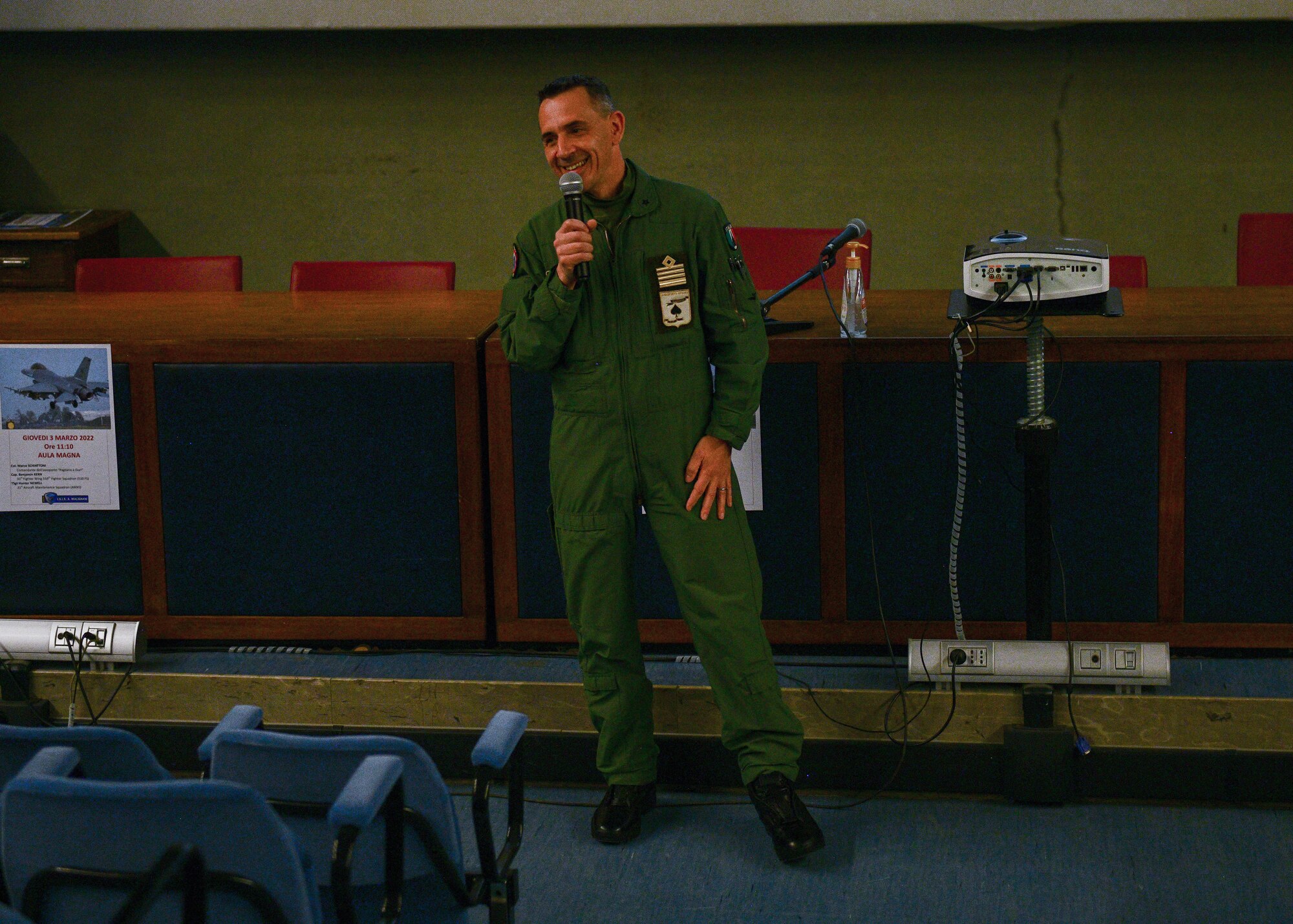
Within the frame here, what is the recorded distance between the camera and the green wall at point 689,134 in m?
5.61

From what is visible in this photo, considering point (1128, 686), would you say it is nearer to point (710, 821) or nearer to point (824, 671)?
point (824, 671)

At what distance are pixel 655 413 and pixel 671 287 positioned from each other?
214 mm

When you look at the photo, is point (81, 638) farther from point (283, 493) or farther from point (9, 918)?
point (9, 918)

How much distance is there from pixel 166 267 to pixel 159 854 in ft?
10.0

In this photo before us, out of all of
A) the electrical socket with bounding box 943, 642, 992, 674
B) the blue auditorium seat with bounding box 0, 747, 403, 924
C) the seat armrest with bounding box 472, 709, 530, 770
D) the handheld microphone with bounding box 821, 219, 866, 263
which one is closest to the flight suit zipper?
the handheld microphone with bounding box 821, 219, 866, 263

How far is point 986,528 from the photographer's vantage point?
9.98 ft

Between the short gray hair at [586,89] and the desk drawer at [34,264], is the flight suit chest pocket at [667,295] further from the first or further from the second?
the desk drawer at [34,264]

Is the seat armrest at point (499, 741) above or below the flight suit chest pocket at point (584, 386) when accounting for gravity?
below

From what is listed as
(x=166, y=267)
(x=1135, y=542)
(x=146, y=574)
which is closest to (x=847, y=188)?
(x=166, y=267)

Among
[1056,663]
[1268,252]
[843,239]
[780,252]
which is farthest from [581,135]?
[1268,252]

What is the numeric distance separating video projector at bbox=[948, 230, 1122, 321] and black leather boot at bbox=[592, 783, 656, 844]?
3.45 feet

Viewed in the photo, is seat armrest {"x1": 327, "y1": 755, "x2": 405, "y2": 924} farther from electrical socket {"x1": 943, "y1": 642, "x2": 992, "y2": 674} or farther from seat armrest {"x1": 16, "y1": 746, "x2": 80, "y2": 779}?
electrical socket {"x1": 943, "y1": 642, "x2": 992, "y2": 674}

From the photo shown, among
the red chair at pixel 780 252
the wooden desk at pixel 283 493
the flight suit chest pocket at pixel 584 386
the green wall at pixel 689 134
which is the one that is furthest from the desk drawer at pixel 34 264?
the flight suit chest pocket at pixel 584 386

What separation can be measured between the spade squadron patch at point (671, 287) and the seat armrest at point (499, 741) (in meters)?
0.75
